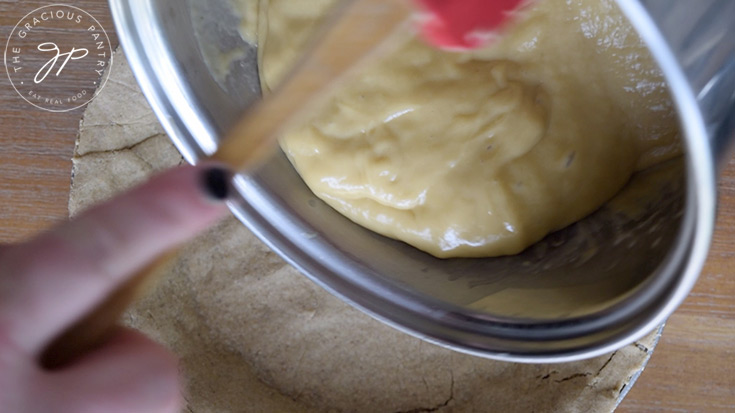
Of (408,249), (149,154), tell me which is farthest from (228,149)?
(149,154)

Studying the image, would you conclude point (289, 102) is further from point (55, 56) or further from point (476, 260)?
point (55, 56)

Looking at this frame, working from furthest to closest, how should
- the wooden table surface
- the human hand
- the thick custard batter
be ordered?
the wooden table surface
the thick custard batter
the human hand

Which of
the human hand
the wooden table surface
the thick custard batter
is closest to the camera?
the human hand

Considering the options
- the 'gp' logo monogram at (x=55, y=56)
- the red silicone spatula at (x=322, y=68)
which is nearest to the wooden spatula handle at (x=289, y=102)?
the red silicone spatula at (x=322, y=68)

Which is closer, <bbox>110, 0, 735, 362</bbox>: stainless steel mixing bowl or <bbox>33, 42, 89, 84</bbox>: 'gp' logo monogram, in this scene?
<bbox>110, 0, 735, 362</bbox>: stainless steel mixing bowl

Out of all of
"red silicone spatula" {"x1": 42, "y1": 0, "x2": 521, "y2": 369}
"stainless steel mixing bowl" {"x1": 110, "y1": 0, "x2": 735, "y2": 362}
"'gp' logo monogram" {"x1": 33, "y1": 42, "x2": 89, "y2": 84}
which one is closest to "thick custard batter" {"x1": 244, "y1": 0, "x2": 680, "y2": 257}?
"stainless steel mixing bowl" {"x1": 110, "y1": 0, "x2": 735, "y2": 362}

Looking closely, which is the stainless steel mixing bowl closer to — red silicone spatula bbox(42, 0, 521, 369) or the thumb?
red silicone spatula bbox(42, 0, 521, 369)

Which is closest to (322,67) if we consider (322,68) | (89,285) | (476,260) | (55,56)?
(322,68)
